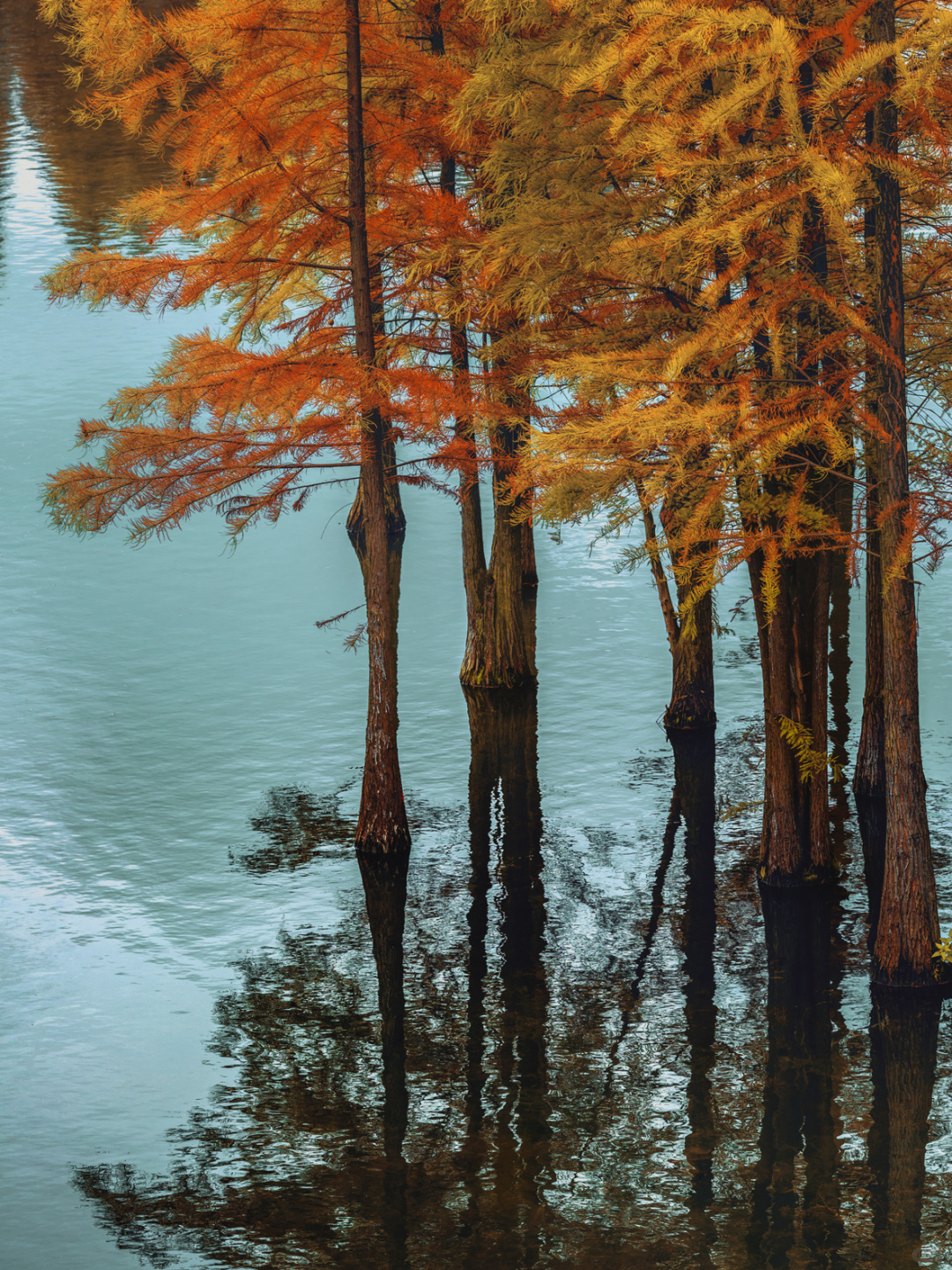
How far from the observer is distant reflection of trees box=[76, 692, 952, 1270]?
980 cm

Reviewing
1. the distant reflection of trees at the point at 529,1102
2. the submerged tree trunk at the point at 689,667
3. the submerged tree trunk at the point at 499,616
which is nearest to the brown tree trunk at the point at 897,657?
the distant reflection of trees at the point at 529,1102

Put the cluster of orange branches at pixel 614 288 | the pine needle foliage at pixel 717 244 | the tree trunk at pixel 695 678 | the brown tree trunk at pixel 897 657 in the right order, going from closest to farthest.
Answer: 1. the pine needle foliage at pixel 717 244
2. the cluster of orange branches at pixel 614 288
3. the brown tree trunk at pixel 897 657
4. the tree trunk at pixel 695 678

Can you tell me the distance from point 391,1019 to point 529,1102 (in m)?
1.98

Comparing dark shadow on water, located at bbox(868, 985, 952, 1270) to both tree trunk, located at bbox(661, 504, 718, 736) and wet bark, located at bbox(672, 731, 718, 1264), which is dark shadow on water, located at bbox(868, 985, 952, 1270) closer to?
wet bark, located at bbox(672, 731, 718, 1264)

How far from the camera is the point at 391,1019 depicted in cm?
1310

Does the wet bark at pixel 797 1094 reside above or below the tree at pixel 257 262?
below

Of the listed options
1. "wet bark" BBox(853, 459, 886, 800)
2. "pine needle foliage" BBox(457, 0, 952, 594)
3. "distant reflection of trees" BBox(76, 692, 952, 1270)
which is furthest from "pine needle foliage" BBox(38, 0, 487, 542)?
"wet bark" BBox(853, 459, 886, 800)

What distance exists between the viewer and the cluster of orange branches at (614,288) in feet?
39.3

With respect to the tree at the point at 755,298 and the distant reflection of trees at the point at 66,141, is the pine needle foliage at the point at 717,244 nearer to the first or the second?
the tree at the point at 755,298

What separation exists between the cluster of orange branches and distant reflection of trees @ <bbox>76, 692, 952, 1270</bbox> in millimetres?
1371

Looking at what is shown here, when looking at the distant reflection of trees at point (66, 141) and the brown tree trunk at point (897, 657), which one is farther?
the distant reflection of trees at point (66, 141)

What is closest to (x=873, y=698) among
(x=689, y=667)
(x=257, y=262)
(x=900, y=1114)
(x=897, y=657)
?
(x=689, y=667)

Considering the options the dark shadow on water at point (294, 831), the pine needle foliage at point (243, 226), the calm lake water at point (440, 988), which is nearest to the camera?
the calm lake water at point (440, 988)

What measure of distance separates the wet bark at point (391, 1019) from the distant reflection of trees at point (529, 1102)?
0.03m
